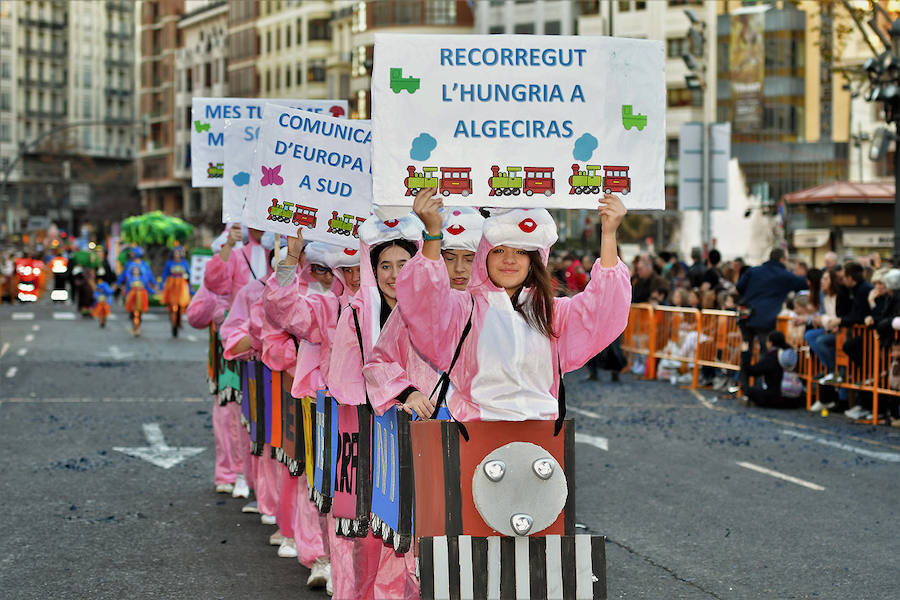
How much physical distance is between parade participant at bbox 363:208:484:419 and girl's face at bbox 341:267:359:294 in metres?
1.23

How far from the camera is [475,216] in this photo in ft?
21.1

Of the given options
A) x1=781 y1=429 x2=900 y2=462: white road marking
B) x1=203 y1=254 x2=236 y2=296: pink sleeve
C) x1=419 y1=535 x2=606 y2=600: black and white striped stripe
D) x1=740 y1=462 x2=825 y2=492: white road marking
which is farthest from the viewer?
x1=781 y1=429 x2=900 y2=462: white road marking

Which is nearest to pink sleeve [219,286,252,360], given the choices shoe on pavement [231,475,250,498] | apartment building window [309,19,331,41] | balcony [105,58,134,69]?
shoe on pavement [231,475,250,498]

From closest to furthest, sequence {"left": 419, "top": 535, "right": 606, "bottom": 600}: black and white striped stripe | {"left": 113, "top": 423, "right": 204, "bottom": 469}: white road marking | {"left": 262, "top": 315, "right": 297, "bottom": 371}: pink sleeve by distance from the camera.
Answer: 1. {"left": 419, "top": 535, "right": 606, "bottom": 600}: black and white striped stripe
2. {"left": 262, "top": 315, "right": 297, "bottom": 371}: pink sleeve
3. {"left": 113, "top": 423, "right": 204, "bottom": 469}: white road marking

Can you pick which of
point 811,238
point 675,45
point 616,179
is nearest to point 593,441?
point 616,179

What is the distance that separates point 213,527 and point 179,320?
22.1 m

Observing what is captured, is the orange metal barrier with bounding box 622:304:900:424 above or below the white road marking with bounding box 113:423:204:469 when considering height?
above

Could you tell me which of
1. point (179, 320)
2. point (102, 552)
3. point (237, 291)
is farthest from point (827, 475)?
point (179, 320)

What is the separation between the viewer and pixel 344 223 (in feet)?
25.9

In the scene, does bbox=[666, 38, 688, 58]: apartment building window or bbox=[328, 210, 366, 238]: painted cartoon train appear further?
bbox=[666, 38, 688, 58]: apartment building window

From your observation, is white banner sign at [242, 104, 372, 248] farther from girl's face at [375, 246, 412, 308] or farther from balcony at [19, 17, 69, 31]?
balcony at [19, 17, 69, 31]

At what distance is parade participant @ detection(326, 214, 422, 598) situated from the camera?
6395 mm

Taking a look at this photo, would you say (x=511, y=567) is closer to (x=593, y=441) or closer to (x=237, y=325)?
(x=237, y=325)

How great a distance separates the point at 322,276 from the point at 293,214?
0.37 metres
